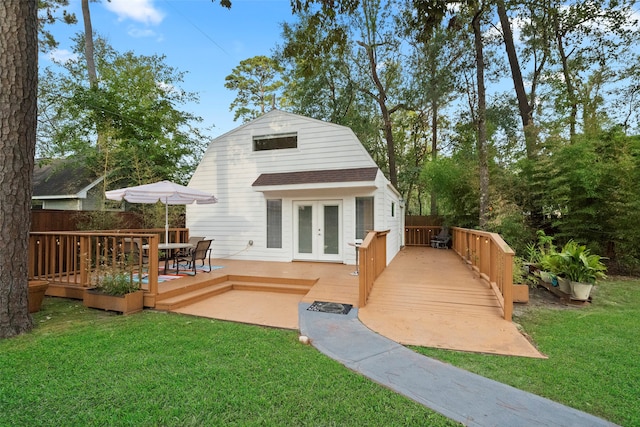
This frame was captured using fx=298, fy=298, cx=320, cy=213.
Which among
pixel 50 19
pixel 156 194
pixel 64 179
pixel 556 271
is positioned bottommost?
pixel 556 271

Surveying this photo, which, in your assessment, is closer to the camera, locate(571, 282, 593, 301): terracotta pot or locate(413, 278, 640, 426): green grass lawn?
locate(413, 278, 640, 426): green grass lawn

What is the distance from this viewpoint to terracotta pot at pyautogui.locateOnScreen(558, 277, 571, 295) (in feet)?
18.2

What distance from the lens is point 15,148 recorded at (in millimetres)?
3896

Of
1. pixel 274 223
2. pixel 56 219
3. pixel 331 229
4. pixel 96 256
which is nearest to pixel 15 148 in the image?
pixel 96 256

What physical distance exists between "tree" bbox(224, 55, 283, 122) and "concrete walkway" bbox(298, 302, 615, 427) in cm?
2048

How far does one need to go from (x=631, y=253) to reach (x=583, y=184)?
2.37 m

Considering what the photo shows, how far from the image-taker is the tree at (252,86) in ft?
70.4

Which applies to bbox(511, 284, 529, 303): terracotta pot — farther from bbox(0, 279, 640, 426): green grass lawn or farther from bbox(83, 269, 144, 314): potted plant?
bbox(83, 269, 144, 314): potted plant

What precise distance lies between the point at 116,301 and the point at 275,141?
6.48 meters

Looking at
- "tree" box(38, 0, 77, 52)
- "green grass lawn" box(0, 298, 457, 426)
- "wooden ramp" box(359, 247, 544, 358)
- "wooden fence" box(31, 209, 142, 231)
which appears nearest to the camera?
"green grass lawn" box(0, 298, 457, 426)

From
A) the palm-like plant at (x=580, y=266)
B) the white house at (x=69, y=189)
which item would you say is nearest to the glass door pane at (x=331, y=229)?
the palm-like plant at (x=580, y=266)

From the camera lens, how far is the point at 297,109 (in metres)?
19.3

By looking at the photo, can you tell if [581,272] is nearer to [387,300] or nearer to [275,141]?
[387,300]

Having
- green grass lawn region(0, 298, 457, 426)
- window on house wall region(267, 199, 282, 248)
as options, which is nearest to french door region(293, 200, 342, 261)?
window on house wall region(267, 199, 282, 248)
